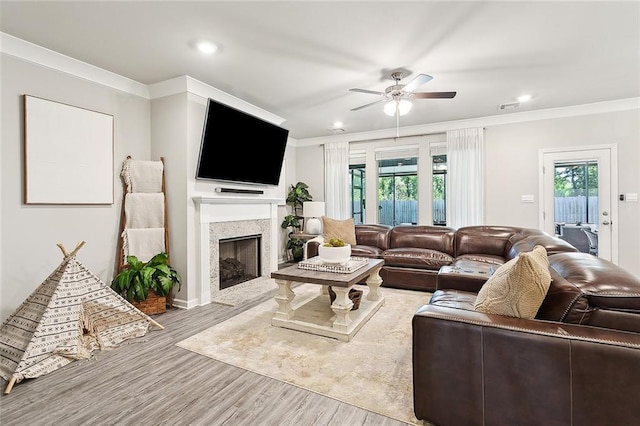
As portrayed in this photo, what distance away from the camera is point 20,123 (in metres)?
2.66

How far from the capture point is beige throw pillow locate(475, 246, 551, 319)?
1.45 m

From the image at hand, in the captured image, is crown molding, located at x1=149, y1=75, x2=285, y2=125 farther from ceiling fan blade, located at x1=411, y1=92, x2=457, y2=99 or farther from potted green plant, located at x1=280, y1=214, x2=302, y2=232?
potted green plant, located at x1=280, y1=214, x2=302, y2=232

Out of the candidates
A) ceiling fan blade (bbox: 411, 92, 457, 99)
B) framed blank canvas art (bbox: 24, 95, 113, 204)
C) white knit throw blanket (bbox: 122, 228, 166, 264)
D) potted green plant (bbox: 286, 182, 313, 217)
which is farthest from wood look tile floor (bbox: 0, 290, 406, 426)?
potted green plant (bbox: 286, 182, 313, 217)

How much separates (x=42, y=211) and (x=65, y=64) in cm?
143

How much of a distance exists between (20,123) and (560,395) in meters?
4.21

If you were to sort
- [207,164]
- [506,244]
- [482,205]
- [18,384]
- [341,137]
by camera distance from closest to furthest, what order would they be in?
[18,384], [207,164], [506,244], [482,205], [341,137]

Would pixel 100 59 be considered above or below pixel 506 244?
above

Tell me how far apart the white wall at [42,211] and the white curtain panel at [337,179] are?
12.0 ft

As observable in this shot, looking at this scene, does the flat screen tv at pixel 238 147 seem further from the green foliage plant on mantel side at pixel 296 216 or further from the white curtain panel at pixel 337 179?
the white curtain panel at pixel 337 179

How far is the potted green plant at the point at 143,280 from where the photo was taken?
3084 millimetres

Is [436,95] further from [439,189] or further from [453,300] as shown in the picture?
[439,189]

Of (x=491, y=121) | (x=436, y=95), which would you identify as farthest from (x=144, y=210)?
(x=491, y=121)

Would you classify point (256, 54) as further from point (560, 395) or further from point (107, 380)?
point (560, 395)

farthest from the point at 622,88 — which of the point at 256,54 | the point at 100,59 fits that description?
the point at 100,59
